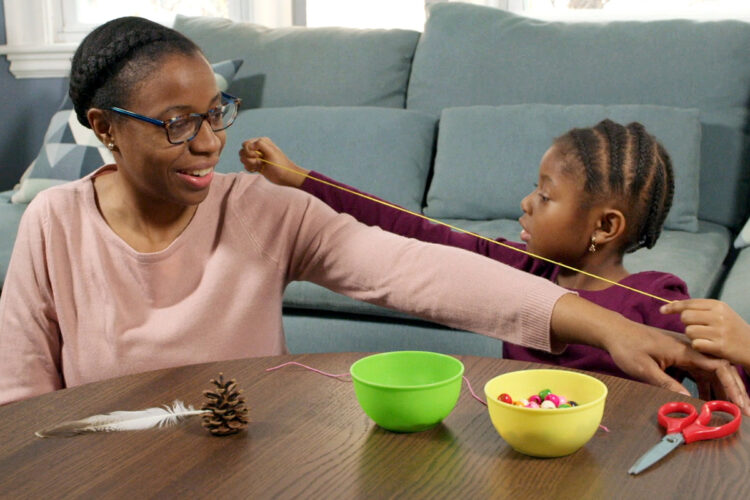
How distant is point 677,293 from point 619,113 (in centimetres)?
106

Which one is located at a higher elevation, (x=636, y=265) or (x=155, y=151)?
(x=155, y=151)

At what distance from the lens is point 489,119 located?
2490mm

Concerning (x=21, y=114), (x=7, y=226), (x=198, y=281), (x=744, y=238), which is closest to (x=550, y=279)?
(x=198, y=281)

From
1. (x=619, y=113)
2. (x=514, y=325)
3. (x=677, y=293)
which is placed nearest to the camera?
(x=514, y=325)

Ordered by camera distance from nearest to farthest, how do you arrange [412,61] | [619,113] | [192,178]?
[192,178], [619,113], [412,61]

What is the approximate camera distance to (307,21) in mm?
3561

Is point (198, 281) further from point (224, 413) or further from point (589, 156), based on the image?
point (589, 156)

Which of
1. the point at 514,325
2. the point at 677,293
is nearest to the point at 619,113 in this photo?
the point at 677,293

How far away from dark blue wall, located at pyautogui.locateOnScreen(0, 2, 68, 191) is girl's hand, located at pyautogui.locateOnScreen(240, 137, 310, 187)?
2319mm

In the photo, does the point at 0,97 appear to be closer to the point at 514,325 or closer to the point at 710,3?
the point at 710,3

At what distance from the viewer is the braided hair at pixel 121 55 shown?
118cm

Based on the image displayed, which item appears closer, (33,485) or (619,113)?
(33,485)

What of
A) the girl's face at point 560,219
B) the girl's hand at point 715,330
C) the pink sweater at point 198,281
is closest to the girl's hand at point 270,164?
the pink sweater at point 198,281

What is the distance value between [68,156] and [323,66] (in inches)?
34.4
